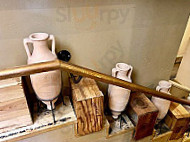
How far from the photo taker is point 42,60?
898mm

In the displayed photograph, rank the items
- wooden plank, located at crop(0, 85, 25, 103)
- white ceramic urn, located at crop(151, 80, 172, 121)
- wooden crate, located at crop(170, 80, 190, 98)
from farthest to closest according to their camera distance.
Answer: wooden crate, located at crop(170, 80, 190, 98) < white ceramic urn, located at crop(151, 80, 172, 121) < wooden plank, located at crop(0, 85, 25, 103)

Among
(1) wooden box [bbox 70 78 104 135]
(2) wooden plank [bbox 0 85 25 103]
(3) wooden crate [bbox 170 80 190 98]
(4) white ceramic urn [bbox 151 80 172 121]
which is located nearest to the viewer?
(2) wooden plank [bbox 0 85 25 103]

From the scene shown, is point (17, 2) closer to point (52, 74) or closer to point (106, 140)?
point (52, 74)

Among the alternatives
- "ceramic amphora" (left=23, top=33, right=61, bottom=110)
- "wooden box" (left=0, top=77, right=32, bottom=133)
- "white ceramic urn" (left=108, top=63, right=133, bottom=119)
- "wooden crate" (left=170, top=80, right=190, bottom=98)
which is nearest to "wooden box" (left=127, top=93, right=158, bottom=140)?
"white ceramic urn" (left=108, top=63, right=133, bottom=119)

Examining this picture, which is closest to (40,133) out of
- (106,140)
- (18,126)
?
(18,126)

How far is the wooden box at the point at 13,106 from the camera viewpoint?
880 millimetres

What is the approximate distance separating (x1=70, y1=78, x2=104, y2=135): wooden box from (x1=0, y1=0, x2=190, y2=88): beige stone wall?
0.22 m

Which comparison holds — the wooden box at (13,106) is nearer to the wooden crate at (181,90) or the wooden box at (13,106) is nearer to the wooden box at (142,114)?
the wooden box at (142,114)

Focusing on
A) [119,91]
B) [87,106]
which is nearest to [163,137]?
[119,91]

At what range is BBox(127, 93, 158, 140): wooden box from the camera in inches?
47.9

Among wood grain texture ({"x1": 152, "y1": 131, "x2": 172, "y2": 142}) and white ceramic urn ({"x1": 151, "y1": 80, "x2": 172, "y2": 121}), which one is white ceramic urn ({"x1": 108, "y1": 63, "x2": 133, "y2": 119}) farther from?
wood grain texture ({"x1": 152, "y1": 131, "x2": 172, "y2": 142})

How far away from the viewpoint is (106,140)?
4.14ft

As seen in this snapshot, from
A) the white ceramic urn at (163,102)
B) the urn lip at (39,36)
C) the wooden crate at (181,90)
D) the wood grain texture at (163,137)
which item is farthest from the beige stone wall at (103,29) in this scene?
the wooden crate at (181,90)

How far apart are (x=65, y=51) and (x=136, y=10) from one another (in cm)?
59
